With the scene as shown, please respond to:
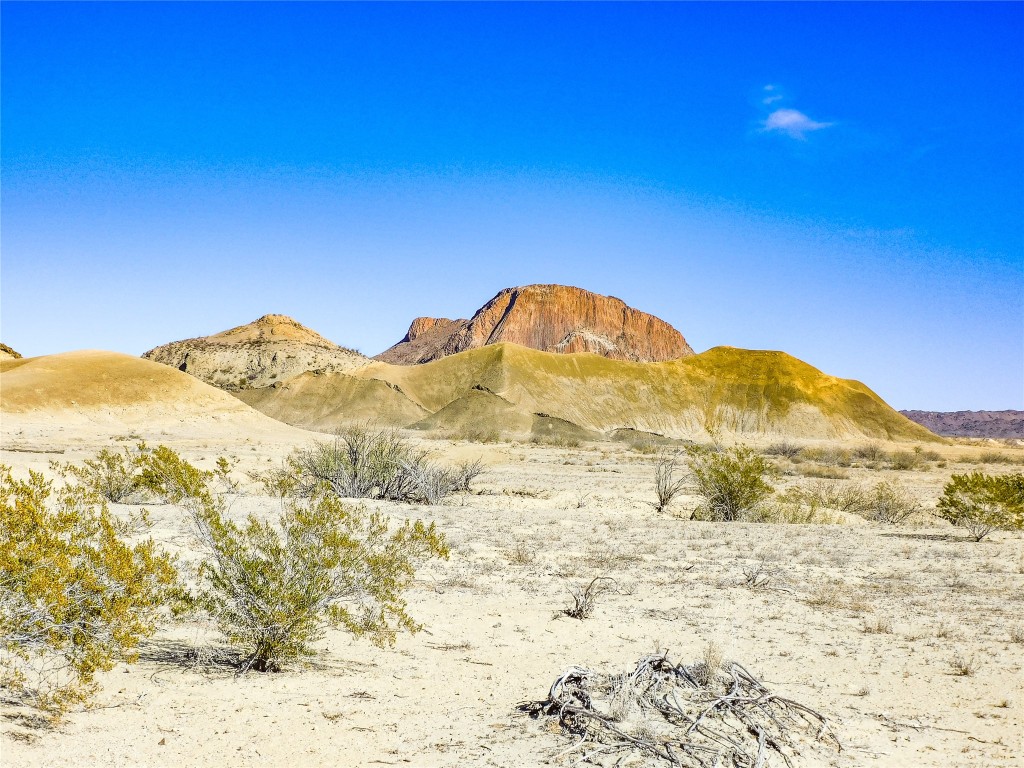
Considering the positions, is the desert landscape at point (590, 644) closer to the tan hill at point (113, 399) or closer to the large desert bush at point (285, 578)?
the large desert bush at point (285, 578)

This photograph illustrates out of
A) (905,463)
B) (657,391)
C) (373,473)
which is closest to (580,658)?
(373,473)

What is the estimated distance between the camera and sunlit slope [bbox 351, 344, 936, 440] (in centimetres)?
8475

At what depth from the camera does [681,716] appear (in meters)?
5.01

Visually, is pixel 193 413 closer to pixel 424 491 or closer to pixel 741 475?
pixel 424 491

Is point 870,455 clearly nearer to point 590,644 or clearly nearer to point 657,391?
point 657,391

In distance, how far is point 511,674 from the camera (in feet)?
21.2

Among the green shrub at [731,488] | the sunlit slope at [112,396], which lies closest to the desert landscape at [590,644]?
the green shrub at [731,488]

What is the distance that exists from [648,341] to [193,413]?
11530cm

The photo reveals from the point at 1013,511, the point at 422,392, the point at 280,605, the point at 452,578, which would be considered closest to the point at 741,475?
the point at 1013,511

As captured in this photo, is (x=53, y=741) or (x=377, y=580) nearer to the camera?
Answer: (x=53, y=741)

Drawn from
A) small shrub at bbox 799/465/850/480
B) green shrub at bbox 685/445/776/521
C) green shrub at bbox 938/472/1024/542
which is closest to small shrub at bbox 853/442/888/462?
small shrub at bbox 799/465/850/480

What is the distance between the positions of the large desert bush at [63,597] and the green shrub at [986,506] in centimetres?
1487

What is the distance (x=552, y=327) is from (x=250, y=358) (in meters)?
74.1

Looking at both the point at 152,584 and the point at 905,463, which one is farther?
the point at 905,463
